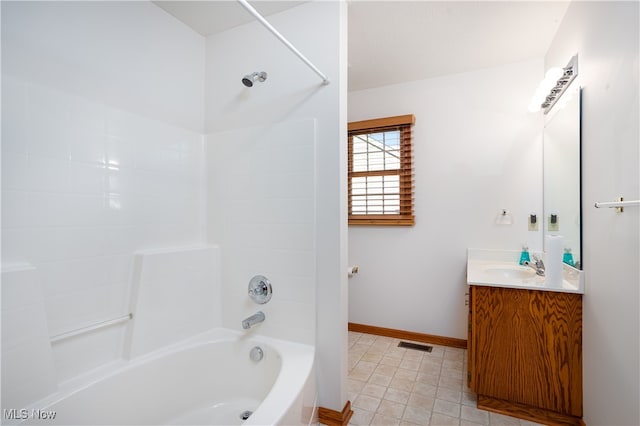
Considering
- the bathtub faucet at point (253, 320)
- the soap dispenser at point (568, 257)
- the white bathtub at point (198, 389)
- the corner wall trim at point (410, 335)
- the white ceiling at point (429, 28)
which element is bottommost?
the corner wall trim at point (410, 335)

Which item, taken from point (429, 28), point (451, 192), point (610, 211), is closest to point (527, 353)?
point (610, 211)

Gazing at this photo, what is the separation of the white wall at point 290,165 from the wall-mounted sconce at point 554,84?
142 cm

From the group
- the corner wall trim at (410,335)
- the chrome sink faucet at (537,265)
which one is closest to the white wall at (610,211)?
the chrome sink faucet at (537,265)

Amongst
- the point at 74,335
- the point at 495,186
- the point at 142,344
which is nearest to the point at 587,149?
the point at 495,186

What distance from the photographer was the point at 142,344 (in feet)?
5.30

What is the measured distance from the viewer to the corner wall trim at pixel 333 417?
1701mm

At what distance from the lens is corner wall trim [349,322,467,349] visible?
8.90 ft

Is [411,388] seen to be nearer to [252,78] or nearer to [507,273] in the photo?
[507,273]

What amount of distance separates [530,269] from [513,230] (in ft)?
1.25

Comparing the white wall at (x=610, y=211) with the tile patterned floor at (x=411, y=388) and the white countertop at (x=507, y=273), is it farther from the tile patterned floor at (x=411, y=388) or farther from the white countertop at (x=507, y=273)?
the tile patterned floor at (x=411, y=388)

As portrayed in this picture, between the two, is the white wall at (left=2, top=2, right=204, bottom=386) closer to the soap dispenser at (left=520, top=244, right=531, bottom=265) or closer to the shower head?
the shower head

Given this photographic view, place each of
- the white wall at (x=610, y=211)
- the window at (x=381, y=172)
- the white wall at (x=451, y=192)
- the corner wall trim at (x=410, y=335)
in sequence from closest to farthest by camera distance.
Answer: the white wall at (x=610, y=211)
the white wall at (x=451, y=192)
the corner wall trim at (x=410, y=335)
the window at (x=381, y=172)

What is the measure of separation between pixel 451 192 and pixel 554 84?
1.09m

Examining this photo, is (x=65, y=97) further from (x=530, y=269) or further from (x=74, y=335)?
(x=530, y=269)
